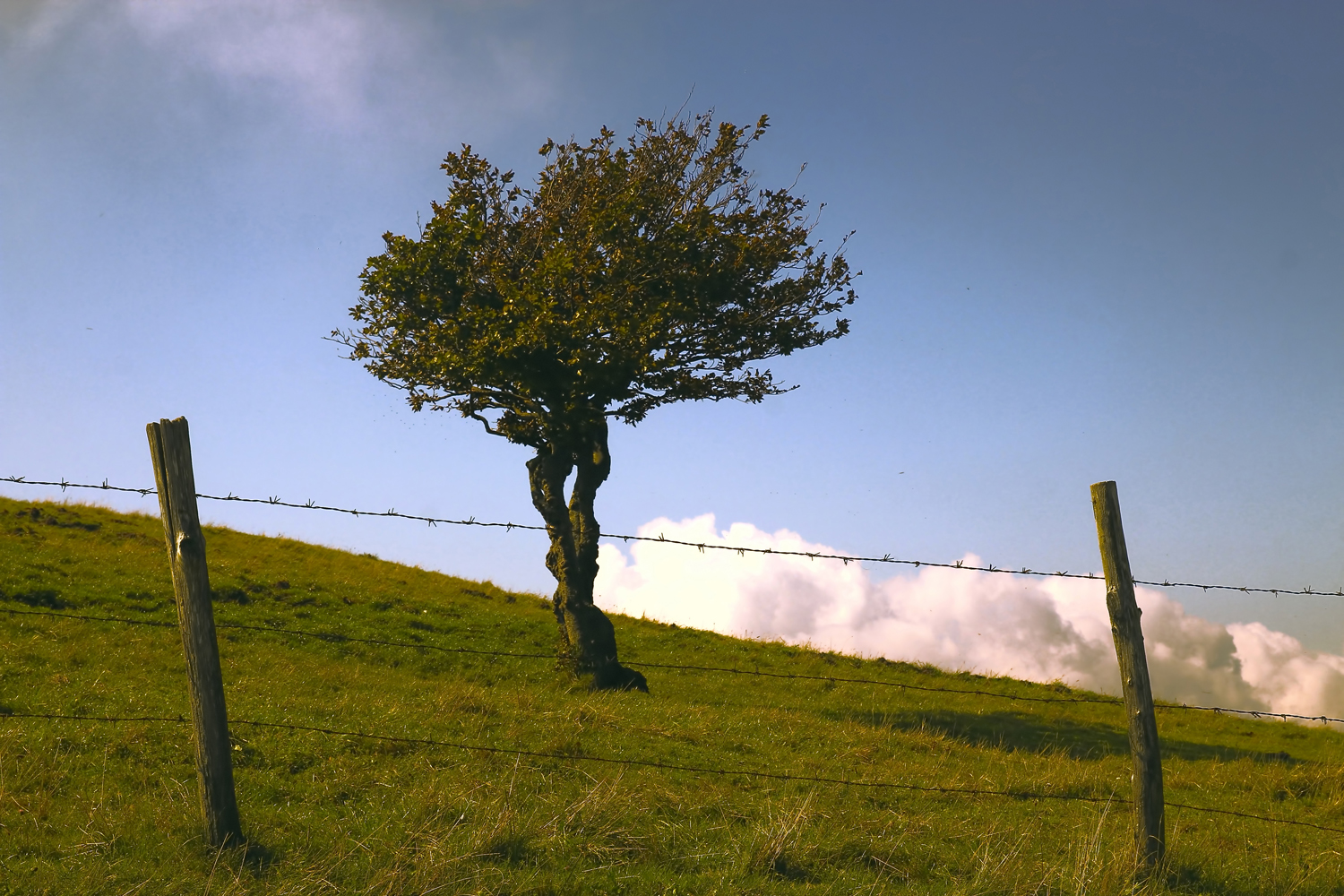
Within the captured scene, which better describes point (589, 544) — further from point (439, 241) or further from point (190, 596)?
point (190, 596)

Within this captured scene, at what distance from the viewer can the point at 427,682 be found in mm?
22109

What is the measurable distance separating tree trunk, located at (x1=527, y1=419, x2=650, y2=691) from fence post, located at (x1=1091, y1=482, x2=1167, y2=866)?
51.6 feet

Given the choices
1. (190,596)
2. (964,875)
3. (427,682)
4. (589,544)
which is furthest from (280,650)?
(964,875)

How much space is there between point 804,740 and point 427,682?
31.6 ft

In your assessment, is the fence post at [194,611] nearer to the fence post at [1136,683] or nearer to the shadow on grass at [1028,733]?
the fence post at [1136,683]

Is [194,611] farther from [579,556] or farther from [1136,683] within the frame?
[579,556]

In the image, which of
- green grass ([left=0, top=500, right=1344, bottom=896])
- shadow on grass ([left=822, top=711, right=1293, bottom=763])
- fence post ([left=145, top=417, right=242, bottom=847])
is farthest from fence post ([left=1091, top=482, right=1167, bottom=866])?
shadow on grass ([left=822, top=711, right=1293, bottom=763])

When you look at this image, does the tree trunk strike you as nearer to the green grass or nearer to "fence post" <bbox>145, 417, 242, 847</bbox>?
the green grass

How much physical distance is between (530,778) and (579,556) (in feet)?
44.6

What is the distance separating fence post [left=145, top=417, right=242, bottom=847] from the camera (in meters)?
7.77

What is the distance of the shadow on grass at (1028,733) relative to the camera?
72.8ft

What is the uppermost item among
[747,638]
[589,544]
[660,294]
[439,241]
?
[439,241]

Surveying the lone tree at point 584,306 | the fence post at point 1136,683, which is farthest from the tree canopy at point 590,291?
the fence post at point 1136,683

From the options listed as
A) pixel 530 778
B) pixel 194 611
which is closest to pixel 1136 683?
pixel 530 778
